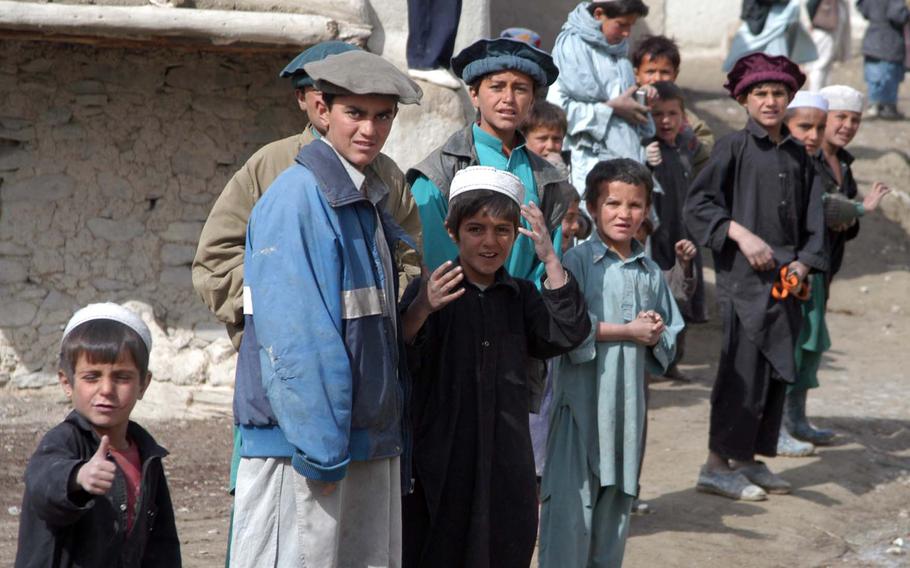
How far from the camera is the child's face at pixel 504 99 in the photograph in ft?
14.6

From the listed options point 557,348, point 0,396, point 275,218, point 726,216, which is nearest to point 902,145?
point 726,216

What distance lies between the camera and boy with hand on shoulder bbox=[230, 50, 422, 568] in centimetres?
319

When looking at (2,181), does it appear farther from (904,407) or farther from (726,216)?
(904,407)

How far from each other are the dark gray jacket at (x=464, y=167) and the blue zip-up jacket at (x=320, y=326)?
959 millimetres

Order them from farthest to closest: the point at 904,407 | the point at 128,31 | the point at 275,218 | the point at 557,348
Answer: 1. the point at 904,407
2. the point at 128,31
3. the point at 557,348
4. the point at 275,218

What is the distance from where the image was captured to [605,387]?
4.64 meters

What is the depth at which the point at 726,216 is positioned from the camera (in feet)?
19.6

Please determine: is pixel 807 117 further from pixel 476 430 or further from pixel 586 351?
pixel 476 430

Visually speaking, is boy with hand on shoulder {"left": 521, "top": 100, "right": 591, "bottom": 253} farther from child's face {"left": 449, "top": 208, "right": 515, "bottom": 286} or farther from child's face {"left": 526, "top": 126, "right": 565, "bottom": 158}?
child's face {"left": 449, "top": 208, "right": 515, "bottom": 286}

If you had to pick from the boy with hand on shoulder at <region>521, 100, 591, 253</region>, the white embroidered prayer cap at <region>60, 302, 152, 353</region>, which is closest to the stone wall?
the boy with hand on shoulder at <region>521, 100, 591, 253</region>

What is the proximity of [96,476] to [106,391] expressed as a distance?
28cm

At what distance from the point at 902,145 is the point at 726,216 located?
359 inches

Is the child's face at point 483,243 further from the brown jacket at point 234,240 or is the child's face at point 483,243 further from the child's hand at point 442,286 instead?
the child's hand at point 442,286

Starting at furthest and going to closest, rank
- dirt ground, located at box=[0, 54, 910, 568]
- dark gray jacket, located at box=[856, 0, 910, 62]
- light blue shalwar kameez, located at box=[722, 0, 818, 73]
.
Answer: dark gray jacket, located at box=[856, 0, 910, 62], light blue shalwar kameez, located at box=[722, 0, 818, 73], dirt ground, located at box=[0, 54, 910, 568]
